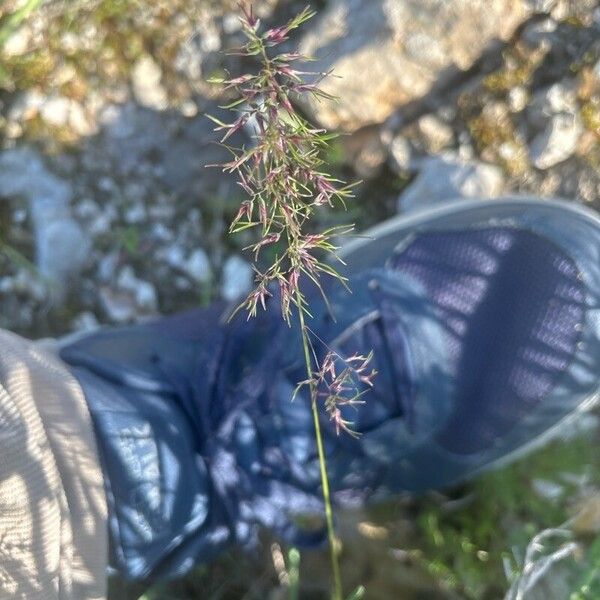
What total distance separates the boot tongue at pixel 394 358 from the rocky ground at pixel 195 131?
0.25 metres

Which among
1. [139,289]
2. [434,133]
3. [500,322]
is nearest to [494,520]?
[500,322]

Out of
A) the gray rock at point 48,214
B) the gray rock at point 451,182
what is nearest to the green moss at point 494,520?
the gray rock at point 451,182

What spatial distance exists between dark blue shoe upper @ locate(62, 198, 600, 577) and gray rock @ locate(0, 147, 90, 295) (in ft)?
1.05

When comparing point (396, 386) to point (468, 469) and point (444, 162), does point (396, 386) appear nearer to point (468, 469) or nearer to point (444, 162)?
point (468, 469)

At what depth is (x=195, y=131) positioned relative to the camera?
190 cm

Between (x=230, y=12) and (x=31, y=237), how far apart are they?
2.21ft

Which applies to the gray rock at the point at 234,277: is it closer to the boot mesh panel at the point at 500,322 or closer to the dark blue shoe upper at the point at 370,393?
the dark blue shoe upper at the point at 370,393

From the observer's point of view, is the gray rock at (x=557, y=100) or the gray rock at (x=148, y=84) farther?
the gray rock at (x=148, y=84)

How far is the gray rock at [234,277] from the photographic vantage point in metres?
1.87

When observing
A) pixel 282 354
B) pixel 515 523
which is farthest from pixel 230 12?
pixel 515 523

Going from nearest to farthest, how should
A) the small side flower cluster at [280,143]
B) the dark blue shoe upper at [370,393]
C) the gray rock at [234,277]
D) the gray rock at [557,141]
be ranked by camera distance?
the small side flower cluster at [280,143] → the dark blue shoe upper at [370,393] → the gray rock at [557,141] → the gray rock at [234,277]

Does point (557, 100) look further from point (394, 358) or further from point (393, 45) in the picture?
point (394, 358)

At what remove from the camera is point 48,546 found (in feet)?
3.52

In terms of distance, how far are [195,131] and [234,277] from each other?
0.34 m
